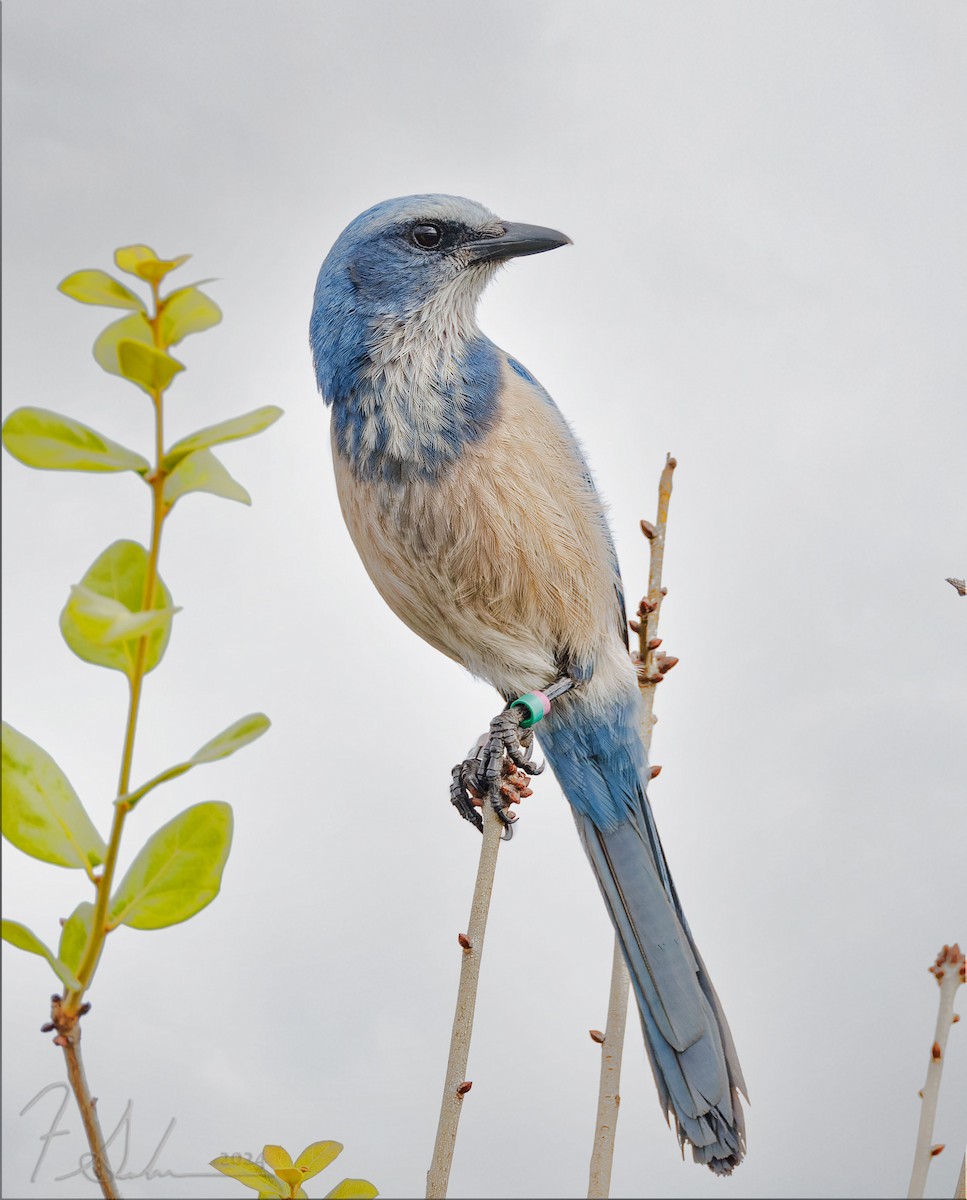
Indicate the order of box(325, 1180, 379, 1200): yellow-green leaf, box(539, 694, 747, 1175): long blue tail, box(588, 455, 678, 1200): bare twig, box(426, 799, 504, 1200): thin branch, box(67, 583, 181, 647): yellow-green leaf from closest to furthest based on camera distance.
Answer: box(67, 583, 181, 647): yellow-green leaf → box(325, 1180, 379, 1200): yellow-green leaf → box(426, 799, 504, 1200): thin branch → box(588, 455, 678, 1200): bare twig → box(539, 694, 747, 1175): long blue tail

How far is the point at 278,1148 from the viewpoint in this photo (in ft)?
2.16

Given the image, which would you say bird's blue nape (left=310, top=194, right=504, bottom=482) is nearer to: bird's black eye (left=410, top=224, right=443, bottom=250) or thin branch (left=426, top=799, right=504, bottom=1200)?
bird's black eye (left=410, top=224, right=443, bottom=250)

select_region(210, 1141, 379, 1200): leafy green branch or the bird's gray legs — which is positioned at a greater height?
the bird's gray legs

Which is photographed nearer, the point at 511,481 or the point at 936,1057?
the point at 936,1057

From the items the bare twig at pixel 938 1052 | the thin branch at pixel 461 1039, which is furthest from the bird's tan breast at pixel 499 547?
the bare twig at pixel 938 1052

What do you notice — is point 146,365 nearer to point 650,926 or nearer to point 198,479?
point 198,479

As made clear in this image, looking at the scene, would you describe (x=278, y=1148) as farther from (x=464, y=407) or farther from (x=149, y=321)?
(x=464, y=407)

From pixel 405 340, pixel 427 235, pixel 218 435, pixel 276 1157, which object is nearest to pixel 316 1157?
pixel 276 1157

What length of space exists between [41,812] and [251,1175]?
284 mm

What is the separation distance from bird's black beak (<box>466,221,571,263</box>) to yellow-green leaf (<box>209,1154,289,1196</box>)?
0.79m

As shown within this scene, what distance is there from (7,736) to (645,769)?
2.45 feet

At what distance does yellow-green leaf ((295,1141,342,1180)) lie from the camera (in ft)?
2.11

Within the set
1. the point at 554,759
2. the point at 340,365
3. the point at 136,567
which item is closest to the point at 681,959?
the point at 554,759

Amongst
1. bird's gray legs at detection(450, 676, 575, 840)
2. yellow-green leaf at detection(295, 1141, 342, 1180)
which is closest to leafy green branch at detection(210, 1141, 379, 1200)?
yellow-green leaf at detection(295, 1141, 342, 1180)
